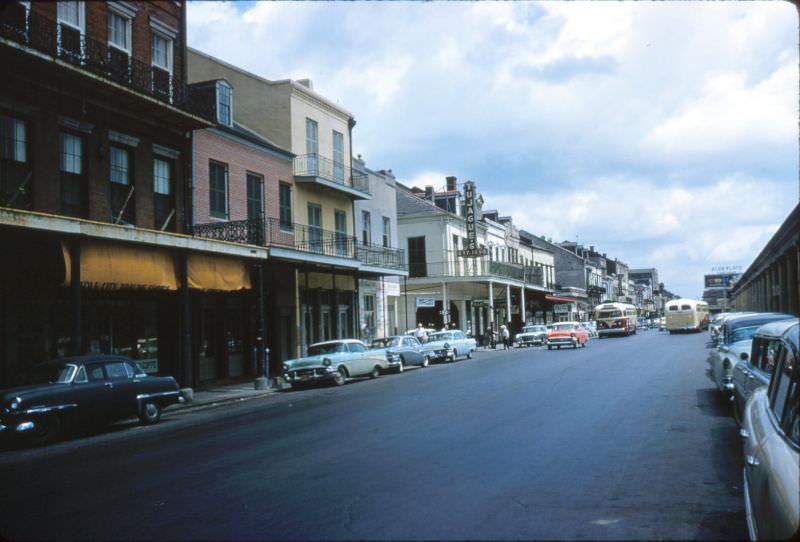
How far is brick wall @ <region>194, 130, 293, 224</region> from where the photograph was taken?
22047 millimetres

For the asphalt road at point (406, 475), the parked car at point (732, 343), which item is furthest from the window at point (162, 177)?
the parked car at point (732, 343)

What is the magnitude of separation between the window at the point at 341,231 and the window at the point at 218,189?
6.32 m

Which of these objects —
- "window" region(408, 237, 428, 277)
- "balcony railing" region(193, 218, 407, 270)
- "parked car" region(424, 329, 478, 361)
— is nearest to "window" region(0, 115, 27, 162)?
"balcony railing" region(193, 218, 407, 270)

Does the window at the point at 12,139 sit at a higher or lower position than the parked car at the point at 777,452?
higher

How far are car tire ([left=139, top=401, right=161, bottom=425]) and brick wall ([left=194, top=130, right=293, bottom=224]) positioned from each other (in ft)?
28.2

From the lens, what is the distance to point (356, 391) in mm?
19031

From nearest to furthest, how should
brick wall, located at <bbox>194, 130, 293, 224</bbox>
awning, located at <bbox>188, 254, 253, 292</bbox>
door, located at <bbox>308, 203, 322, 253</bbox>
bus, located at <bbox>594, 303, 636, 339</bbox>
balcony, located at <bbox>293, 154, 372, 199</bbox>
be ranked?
awning, located at <bbox>188, 254, 253, 292</bbox> → brick wall, located at <bbox>194, 130, 293, 224</bbox> → balcony, located at <bbox>293, 154, 372, 199</bbox> → door, located at <bbox>308, 203, 322, 253</bbox> → bus, located at <bbox>594, 303, 636, 339</bbox>

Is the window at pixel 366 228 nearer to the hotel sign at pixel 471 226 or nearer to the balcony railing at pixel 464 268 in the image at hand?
the balcony railing at pixel 464 268

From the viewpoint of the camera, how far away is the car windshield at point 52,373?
12.3 meters

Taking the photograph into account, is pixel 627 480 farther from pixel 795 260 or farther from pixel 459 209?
pixel 459 209

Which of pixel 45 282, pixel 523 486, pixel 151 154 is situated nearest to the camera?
pixel 523 486

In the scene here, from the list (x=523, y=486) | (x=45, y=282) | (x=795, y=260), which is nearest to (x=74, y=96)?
(x=45, y=282)

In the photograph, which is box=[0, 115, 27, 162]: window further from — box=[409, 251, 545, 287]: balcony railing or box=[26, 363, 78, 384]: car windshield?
box=[409, 251, 545, 287]: balcony railing

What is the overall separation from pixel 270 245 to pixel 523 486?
658 inches
